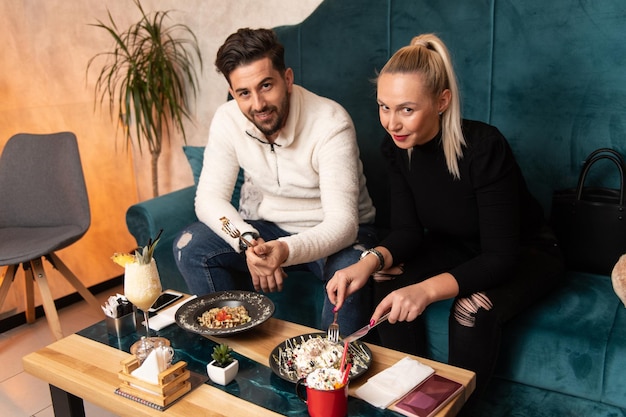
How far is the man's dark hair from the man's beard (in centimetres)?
14

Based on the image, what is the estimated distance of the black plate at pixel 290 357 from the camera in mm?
1308

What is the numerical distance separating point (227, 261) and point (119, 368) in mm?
741

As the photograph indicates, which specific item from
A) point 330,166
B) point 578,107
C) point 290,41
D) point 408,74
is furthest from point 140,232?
point 578,107

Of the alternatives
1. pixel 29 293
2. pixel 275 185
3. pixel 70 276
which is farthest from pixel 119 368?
pixel 29 293

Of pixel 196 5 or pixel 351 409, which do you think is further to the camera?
pixel 196 5

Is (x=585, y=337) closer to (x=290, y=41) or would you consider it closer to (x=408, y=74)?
(x=408, y=74)

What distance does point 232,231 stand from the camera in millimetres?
1938

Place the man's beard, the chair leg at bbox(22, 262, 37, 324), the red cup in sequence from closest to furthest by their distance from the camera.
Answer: the red cup → the man's beard → the chair leg at bbox(22, 262, 37, 324)

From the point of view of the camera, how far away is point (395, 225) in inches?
75.5

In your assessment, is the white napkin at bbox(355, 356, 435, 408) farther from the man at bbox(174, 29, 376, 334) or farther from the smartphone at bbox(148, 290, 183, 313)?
the smartphone at bbox(148, 290, 183, 313)

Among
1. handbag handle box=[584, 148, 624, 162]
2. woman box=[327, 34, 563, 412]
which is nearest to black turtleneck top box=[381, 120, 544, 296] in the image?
woman box=[327, 34, 563, 412]

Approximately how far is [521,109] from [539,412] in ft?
3.75

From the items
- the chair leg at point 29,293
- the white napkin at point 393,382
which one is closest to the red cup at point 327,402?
the white napkin at point 393,382

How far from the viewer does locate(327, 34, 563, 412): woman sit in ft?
5.08
